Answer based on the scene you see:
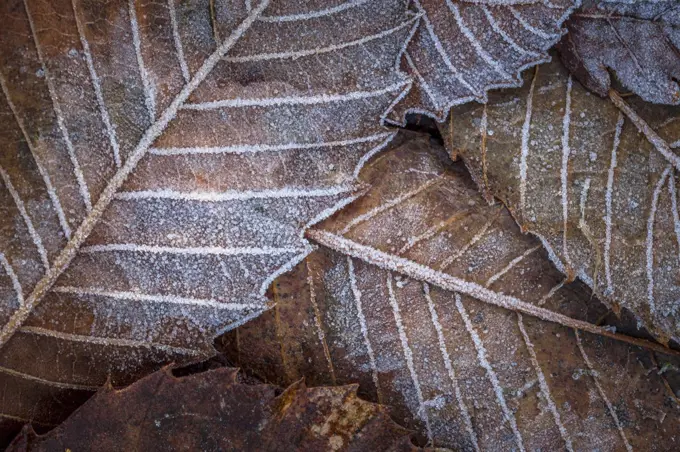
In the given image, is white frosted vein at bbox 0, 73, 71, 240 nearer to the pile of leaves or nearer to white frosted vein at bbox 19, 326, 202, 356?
the pile of leaves

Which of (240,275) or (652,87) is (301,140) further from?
(652,87)

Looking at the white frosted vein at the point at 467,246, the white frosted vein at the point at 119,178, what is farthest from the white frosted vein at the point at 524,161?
the white frosted vein at the point at 119,178

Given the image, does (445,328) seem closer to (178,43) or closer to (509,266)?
(509,266)

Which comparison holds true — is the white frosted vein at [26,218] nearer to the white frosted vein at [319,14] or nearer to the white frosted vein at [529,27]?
the white frosted vein at [319,14]

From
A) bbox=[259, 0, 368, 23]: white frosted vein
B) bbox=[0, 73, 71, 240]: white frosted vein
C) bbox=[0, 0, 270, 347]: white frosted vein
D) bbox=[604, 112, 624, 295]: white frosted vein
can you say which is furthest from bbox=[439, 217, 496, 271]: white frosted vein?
bbox=[0, 73, 71, 240]: white frosted vein

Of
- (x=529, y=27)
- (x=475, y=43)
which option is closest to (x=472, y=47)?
(x=475, y=43)

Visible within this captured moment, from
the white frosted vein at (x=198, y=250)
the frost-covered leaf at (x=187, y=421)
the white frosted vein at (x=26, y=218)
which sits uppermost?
the white frosted vein at (x=26, y=218)

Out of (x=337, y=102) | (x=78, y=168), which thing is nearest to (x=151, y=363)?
(x=78, y=168)

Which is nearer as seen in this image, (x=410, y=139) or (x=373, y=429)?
(x=373, y=429)
